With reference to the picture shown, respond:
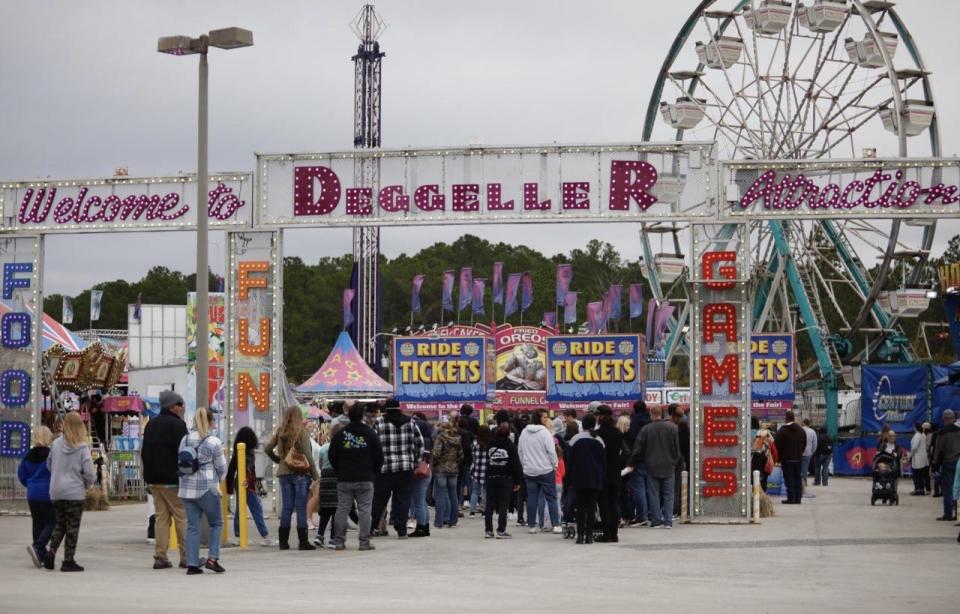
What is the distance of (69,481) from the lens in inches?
578

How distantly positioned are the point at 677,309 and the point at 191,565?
5306cm

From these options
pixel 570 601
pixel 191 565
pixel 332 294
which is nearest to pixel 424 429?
pixel 191 565

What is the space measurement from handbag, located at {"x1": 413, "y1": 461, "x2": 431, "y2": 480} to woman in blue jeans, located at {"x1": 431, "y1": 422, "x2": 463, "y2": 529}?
130cm

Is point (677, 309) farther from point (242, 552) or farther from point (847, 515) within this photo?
point (242, 552)

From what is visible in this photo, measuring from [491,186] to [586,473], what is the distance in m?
6.12

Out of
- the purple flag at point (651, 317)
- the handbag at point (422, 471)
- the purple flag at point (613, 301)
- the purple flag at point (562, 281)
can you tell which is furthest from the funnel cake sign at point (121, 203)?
the purple flag at point (562, 281)

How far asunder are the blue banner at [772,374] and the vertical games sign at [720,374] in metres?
18.8

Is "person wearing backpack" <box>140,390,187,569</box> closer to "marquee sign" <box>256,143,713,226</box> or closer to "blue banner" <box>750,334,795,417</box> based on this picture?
"marquee sign" <box>256,143,713,226</box>

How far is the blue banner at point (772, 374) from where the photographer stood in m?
41.1

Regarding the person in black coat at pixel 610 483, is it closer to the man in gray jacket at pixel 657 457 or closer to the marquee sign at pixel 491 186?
the man in gray jacket at pixel 657 457

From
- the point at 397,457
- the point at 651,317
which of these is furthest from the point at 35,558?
the point at 651,317

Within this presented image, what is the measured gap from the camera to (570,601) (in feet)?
40.0

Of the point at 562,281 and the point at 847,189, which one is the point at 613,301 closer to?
the point at 562,281

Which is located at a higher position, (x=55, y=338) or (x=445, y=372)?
(x=55, y=338)
